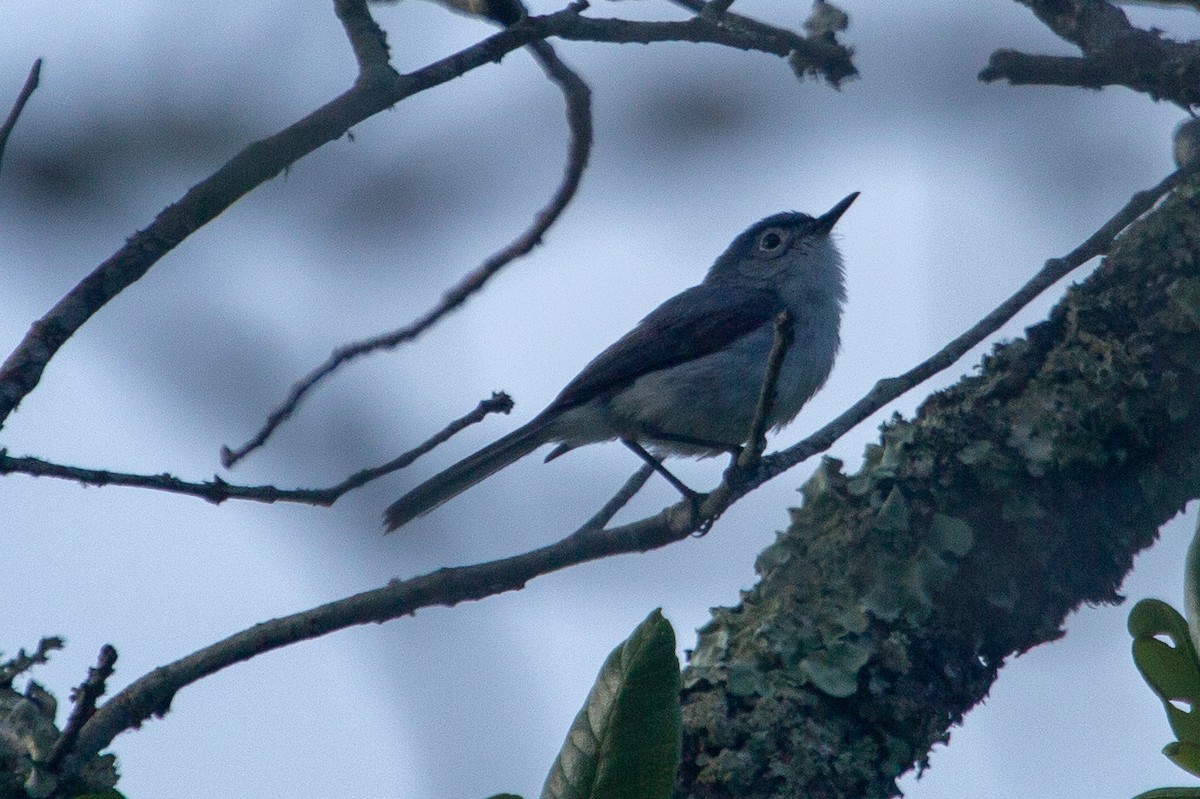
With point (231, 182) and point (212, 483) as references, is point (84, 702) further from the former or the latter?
point (231, 182)

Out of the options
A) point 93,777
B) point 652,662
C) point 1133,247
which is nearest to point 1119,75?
point 1133,247

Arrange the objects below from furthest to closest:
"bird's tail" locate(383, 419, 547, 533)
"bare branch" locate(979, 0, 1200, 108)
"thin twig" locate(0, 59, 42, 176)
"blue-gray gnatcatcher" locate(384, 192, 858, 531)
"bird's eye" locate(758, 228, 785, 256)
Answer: "bird's eye" locate(758, 228, 785, 256), "blue-gray gnatcatcher" locate(384, 192, 858, 531), "bird's tail" locate(383, 419, 547, 533), "bare branch" locate(979, 0, 1200, 108), "thin twig" locate(0, 59, 42, 176)

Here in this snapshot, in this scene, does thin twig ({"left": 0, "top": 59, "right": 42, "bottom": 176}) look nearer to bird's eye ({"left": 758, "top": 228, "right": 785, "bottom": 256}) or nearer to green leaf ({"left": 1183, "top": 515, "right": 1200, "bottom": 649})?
green leaf ({"left": 1183, "top": 515, "right": 1200, "bottom": 649})

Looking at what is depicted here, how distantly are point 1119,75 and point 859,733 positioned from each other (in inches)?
92.6

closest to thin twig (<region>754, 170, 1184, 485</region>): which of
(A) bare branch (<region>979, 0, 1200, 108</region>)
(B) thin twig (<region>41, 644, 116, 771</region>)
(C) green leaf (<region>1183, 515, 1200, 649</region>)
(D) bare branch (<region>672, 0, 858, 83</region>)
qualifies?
(A) bare branch (<region>979, 0, 1200, 108</region>)

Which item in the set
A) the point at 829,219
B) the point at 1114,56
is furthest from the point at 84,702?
the point at 829,219

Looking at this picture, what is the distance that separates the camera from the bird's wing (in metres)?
5.77

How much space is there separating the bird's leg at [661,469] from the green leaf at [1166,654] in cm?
204

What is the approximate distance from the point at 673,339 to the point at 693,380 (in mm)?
351

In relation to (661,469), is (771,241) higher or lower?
higher

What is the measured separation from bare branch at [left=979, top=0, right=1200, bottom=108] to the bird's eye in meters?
2.45

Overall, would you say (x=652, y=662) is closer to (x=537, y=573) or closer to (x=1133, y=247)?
(x=537, y=573)

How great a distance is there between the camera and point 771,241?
680 cm

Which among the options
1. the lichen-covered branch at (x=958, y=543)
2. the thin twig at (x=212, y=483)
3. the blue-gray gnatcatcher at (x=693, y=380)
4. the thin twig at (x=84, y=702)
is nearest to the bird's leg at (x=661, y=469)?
the blue-gray gnatcatcher at (x=693, y=380)
